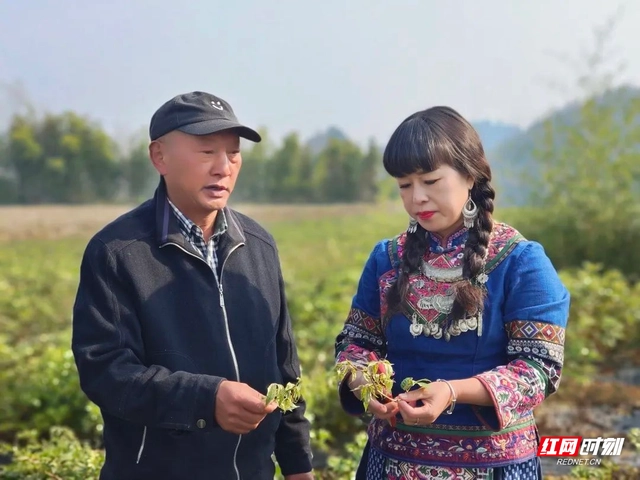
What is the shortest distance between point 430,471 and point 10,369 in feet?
11.9

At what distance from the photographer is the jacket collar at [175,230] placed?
1.96 metres

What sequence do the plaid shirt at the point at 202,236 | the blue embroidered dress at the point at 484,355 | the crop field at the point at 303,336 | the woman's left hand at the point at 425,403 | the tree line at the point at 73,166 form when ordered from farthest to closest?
the tree line at the point at 73,166, the crop field at the point at 303,336, the plaid shirt at the point at 202,236, the blue embroidered dress at the point at 484,355, the woman's left hand at the point at 425,403

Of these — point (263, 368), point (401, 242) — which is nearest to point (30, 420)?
point (263, 368)

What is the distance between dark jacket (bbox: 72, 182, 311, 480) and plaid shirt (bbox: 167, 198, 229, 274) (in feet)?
0.07

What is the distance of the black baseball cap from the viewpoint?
193cm

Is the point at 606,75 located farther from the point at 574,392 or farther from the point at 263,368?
the point at 263,368

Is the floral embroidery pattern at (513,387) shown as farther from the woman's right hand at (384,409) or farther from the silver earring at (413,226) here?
the silver earring at (413,226)

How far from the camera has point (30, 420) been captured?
4.42 meters

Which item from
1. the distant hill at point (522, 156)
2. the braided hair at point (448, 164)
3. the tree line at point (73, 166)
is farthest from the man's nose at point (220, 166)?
the distant hill at point (522, 156)

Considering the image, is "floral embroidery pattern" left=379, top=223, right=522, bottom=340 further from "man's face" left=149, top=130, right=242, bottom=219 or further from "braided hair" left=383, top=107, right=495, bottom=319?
"man's face" left=149, top=130, right=242, bottom=219

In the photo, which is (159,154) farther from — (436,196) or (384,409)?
(384,409)

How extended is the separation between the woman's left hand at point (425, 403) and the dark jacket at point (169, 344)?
43 centimetres

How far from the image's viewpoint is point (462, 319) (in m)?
1.86

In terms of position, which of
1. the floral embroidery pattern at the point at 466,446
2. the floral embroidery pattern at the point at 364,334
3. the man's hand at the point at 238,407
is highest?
the floral embroidery pattern at the point at 364,334
